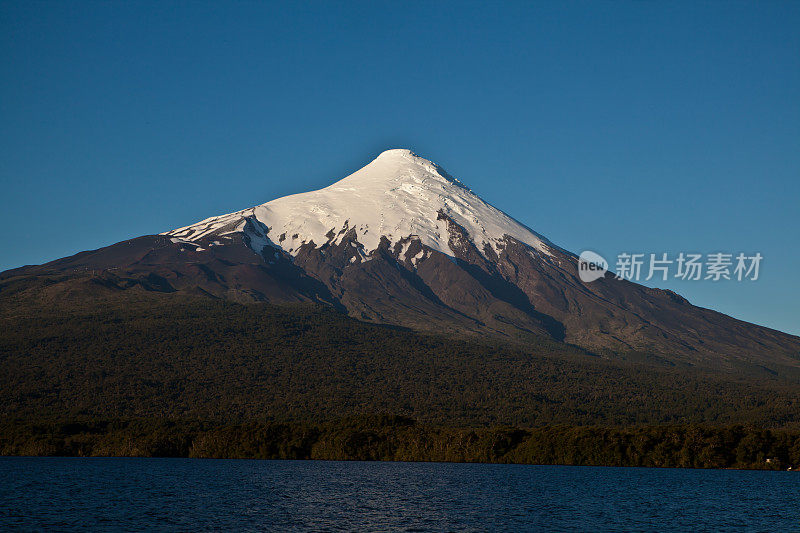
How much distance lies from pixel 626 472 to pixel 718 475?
451 inches

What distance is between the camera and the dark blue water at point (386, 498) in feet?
201

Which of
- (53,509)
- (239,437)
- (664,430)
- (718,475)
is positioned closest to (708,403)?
(664,430)

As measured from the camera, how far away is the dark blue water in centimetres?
6122

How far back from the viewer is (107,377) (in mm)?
195625

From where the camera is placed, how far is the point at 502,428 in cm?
13862

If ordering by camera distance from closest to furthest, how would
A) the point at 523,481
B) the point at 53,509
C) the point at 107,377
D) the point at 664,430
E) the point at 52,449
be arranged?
the point at 53,509 → the point at 523,481 → the point at 664,430 → the point at 52,449 → the point at 107,377

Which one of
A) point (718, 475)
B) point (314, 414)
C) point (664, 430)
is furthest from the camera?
point (314, 414)

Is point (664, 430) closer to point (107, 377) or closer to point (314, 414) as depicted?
point (314, 414)

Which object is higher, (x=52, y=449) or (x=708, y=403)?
(x=708, y=403)

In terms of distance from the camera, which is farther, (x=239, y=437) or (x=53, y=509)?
(x=239, y=437)

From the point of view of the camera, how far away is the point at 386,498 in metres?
77.4

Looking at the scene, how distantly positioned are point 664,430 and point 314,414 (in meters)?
74.7

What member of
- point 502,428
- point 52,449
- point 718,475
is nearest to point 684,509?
point 718,475

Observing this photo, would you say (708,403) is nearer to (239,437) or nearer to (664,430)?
(664,430)
